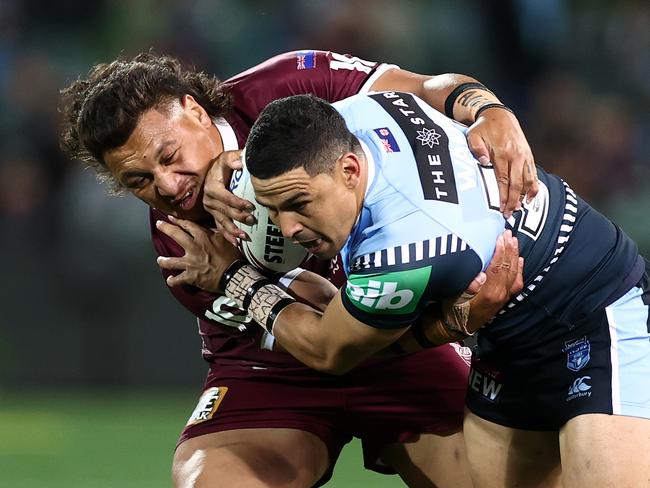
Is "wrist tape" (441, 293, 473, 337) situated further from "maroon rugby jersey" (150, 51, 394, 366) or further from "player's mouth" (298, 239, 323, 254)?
"maroon rugby jersey" (150, 51, 394, 366)

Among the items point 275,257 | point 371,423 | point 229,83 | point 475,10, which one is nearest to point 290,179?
point 275,257

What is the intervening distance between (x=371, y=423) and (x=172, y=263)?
1.15 metres

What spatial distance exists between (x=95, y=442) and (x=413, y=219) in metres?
5.39

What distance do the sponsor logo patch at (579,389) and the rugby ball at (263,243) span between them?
1.07m

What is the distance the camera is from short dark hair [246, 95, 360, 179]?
372cm

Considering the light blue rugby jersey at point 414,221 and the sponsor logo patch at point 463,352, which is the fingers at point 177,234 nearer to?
the light blue rugby jersey at point 414,221

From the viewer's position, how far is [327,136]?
3760mm

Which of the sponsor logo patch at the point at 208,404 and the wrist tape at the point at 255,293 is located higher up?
the wrist tape at the point at 255,293

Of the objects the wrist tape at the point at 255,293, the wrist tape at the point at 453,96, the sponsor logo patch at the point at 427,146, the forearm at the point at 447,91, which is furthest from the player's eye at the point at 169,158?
the wrist tape at the point at 453,96

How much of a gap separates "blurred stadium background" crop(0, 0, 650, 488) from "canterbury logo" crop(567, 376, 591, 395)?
497 centimetres

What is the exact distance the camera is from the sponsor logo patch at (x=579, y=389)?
421cm

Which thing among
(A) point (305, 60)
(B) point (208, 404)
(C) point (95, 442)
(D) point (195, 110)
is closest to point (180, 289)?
(B) point (208, 404)

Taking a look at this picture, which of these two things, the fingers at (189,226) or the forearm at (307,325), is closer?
the forearm at (307,325)

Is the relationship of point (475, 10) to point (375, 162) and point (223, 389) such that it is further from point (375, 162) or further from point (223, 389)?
point (375, 162)
